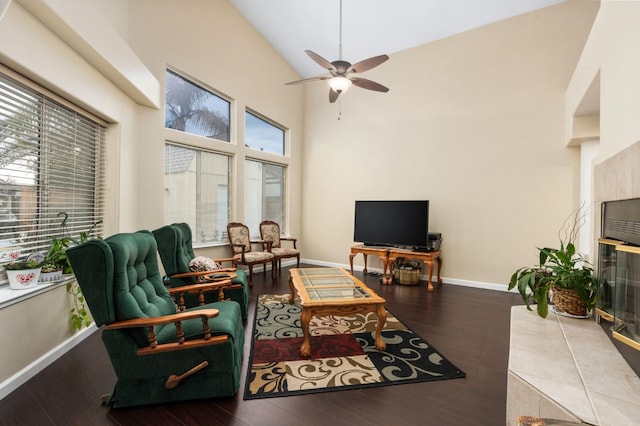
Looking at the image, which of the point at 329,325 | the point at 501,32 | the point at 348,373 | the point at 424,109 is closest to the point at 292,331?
the point at 329,325

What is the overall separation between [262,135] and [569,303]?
5141mm

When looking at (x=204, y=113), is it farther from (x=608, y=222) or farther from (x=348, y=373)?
(x=608, y=222)

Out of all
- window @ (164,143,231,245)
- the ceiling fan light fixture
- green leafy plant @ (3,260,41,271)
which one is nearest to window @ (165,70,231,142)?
window @ (164,143,231,245)

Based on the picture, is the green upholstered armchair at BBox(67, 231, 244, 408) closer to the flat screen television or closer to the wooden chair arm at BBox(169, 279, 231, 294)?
the wooden chair arm at BBox(169, 279, 231, 294)

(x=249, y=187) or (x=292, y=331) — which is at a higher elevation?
(x=249, y=187)

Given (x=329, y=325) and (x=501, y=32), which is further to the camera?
(x=501, y=32)

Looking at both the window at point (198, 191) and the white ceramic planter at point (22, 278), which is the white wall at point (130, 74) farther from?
the window at point (198, 191)

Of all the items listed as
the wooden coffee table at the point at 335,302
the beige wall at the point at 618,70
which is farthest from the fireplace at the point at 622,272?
the wooden coffee table at the point at 335,302

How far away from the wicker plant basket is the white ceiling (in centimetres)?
399

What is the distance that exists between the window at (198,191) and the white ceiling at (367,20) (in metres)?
2.45

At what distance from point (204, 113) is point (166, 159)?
A: 100 cm

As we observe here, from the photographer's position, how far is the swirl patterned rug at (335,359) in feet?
6.79

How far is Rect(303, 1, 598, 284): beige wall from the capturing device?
13.6 ft

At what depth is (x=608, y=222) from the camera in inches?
81.1
